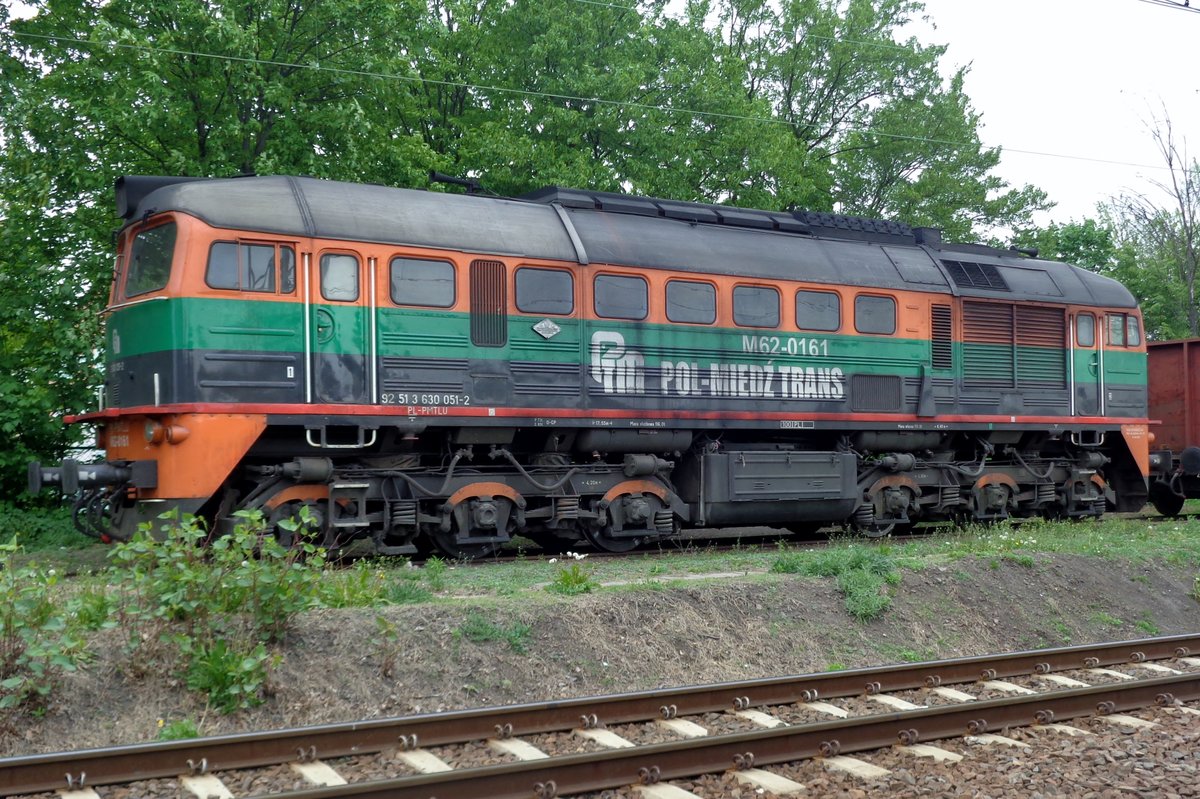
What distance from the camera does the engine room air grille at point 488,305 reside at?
42.7 feet

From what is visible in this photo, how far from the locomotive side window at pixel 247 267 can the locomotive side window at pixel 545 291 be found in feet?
9.29

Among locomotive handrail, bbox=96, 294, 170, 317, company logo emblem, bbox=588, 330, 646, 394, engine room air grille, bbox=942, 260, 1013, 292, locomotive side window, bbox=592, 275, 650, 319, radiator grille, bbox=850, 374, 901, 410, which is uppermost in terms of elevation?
engine room air grille, bbox=942, 260, 1013, 292

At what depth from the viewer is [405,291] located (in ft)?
41.3

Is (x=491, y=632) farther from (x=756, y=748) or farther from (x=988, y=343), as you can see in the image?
(x=988, y=343)

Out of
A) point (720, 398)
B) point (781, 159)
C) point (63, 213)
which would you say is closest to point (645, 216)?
point (720, 398)

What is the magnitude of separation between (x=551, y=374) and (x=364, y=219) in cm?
296

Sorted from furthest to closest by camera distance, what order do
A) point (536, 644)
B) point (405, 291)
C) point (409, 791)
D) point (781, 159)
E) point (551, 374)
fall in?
point (781, 159)
point (551, 374)
point (405, 291)
point (536, 644)
point (409, 791)

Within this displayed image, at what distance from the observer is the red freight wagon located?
2106cm

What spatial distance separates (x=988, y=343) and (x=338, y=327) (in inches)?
426

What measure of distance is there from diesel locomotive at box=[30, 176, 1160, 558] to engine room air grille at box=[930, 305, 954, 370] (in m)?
0.05

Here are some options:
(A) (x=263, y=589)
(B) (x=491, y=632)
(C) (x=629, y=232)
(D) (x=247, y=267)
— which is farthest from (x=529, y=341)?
(A) (x=263, y=589)

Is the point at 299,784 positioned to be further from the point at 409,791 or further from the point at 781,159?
the point at 781,159

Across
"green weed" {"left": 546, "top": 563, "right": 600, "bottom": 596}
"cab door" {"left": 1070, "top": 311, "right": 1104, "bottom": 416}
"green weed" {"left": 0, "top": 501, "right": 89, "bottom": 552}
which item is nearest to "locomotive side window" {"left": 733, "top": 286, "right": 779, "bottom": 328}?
"green weed" {"left": 546, "top": 563, "right": 600, "bottom": 596}

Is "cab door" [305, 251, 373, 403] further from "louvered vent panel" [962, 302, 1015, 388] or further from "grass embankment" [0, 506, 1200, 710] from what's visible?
"louvered vent panel" [962, 302, 1015, 388]
